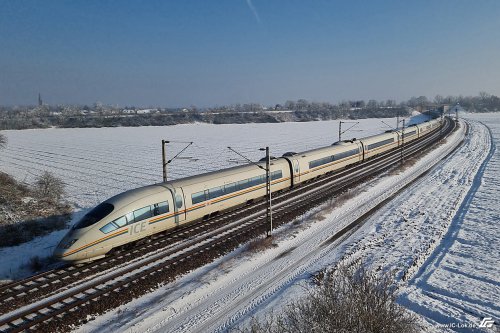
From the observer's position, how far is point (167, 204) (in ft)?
65.7

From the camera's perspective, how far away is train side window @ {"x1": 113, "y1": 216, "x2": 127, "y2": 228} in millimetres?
17609

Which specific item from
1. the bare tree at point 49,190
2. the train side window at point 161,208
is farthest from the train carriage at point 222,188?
the bare tree at point 49,190

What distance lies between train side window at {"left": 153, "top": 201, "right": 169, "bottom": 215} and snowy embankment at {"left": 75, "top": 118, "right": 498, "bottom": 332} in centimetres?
412

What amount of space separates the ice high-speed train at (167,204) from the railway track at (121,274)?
0.86 meters

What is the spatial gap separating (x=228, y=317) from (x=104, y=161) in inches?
1969

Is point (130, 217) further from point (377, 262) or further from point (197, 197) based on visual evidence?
point (377, 262)

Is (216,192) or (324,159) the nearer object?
(216,192)

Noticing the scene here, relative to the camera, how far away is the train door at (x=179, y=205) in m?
20.6

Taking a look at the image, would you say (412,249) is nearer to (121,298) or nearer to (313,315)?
(313,315)

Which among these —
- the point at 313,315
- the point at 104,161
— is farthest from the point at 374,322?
the point at 104,161

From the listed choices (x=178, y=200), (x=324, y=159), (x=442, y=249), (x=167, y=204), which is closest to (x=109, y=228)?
(x=167, y=204)

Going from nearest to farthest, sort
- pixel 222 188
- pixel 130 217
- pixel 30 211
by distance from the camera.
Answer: pixel 130 217 → pixel 222 188 → pixel 30 211

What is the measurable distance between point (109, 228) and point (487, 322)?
16080 millimetres

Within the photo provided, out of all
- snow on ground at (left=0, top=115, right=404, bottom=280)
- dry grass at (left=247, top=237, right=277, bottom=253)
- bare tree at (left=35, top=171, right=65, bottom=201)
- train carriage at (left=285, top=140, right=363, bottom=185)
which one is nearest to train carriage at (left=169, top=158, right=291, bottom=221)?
snow on ground at (left=0, top=115, right=404, bottom=280)
